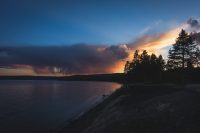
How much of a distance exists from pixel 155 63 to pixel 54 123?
7266 cm

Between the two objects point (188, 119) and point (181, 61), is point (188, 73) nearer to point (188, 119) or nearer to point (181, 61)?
point (181, 61)

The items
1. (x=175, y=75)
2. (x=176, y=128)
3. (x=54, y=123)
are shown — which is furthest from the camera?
(x=175, y=75)

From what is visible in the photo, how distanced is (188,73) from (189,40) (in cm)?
962

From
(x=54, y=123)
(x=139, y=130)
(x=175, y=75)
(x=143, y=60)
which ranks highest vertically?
(x=143, y=60)

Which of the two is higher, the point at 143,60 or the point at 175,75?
the point at 143,60

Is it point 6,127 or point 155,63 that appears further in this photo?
point 155,63

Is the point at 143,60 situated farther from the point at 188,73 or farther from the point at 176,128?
the point at 176,128

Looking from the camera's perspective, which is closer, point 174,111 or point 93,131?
point 174,111

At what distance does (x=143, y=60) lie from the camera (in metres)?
110

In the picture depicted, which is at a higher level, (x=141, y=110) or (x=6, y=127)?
(x=141, y=110)

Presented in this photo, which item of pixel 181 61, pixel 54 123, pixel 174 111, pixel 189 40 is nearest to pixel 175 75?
pixel 181 61

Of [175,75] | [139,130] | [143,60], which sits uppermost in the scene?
[143,60]

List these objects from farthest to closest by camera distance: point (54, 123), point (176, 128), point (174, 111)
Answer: point (54, 123)
point (174, 111)
point (176, 128)

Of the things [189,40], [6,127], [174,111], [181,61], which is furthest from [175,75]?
[174,111]
